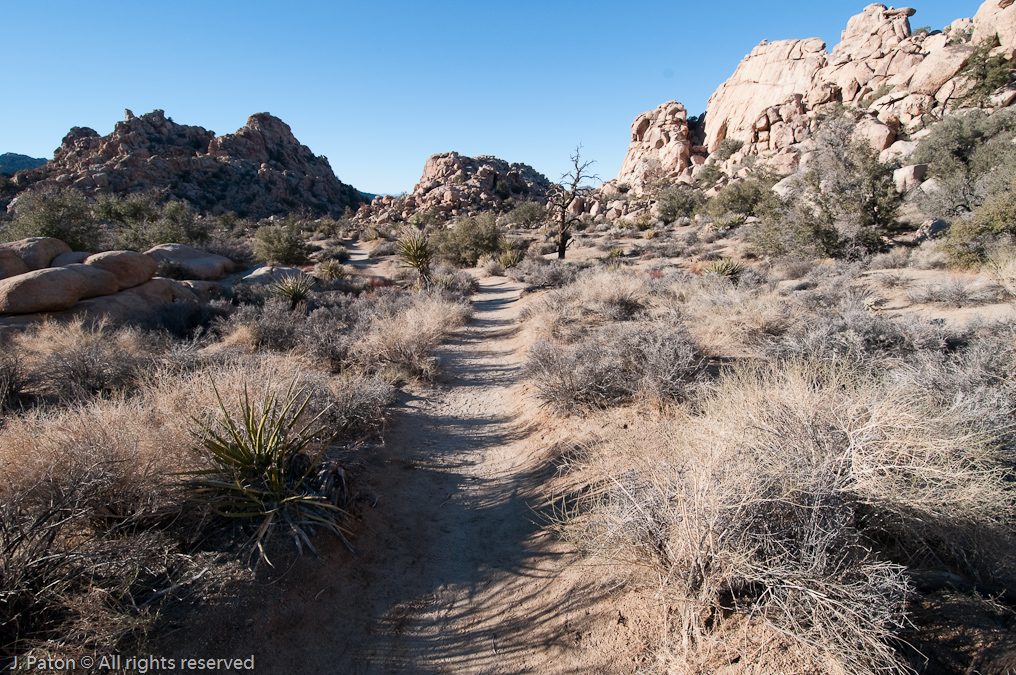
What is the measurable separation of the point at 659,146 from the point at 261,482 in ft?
183

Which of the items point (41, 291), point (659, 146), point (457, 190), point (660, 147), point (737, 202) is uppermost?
point (659, 146)

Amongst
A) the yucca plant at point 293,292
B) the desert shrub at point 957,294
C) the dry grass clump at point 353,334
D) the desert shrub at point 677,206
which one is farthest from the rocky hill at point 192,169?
the desert shrub at point 957,294

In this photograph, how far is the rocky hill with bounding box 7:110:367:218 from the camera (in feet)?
132

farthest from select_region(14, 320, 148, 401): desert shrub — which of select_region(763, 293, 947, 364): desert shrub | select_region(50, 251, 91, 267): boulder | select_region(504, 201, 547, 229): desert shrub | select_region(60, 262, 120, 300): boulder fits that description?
select_region(504, 201, 547, 229): desert shrub

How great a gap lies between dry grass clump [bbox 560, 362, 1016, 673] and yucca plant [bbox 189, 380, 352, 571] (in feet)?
7.04

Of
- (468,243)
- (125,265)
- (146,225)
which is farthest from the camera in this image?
(468,243)

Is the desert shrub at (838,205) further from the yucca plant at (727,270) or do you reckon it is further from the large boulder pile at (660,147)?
the large boulder pile at (660,147)

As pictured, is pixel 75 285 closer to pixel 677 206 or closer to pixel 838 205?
pixel 838 205

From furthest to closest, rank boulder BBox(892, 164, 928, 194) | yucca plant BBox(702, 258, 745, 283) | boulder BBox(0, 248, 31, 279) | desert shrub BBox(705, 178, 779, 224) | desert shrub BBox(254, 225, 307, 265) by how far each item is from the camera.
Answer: desert shrub BBox(705, 178, 779, 224)
boulder BBox(892, 164, 928, 194)
desert shrub BBox(254, 225, 307, 265)
yucca plant BBox(702, 258, 745, 283)
boulder BBox(0, 248, 31, 279)

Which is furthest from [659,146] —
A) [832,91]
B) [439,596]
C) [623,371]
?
[439,596]

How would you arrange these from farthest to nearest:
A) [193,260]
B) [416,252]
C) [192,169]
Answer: [192,169]
[416,252]
[193,260]

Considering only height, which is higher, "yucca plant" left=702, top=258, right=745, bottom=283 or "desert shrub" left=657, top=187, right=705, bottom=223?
"desert shrub" left=657, top=187, right=705, bottom=223

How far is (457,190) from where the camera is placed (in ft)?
148

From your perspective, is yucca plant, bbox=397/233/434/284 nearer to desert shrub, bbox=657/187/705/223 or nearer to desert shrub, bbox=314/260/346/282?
desert shrub, bbox=314/260/346/282
